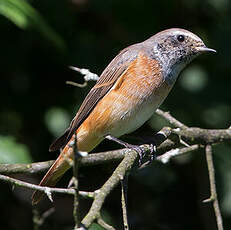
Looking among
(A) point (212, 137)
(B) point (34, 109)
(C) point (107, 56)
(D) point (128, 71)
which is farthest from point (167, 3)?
(A) point (212, 137)

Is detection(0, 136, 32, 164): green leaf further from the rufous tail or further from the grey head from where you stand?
the grey head

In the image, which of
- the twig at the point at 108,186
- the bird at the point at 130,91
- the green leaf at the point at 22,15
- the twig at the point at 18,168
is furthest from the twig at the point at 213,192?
the green leaf at the point at 22,15

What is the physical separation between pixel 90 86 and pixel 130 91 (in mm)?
1090

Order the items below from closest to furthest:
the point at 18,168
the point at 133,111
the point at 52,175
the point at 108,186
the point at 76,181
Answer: the point at 76,181, the point at 108,186, the point at 18,168, the point at 52,175, the point at 133,111

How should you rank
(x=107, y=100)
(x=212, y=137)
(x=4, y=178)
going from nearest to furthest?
(x=4, y=178), (x=212, y=137), (x=107, y=100)

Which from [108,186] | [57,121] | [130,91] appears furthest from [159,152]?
[57,121]

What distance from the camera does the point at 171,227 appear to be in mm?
6375

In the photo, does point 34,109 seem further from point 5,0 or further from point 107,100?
point 5,0

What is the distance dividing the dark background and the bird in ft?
2.10

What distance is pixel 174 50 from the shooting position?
5.61 m

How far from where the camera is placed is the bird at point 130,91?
205 inches

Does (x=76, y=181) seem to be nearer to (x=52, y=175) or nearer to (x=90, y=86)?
(x=52, y=175)

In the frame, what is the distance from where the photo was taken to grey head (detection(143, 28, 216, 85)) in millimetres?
5480

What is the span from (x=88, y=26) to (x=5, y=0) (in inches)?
79.9
